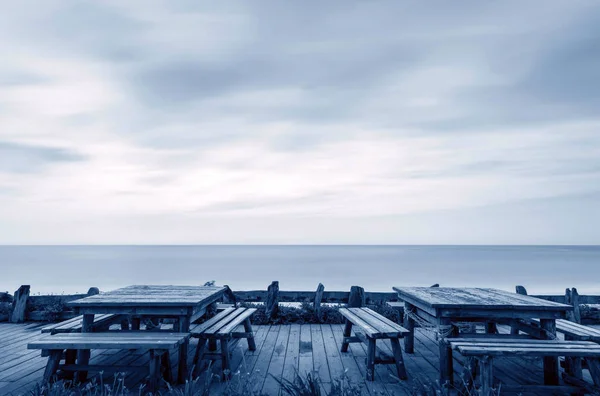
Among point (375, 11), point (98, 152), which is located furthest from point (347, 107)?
point (98, 152)

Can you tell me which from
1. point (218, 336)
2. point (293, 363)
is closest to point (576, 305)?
point (293, 363)

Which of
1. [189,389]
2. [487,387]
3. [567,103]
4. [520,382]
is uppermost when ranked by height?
[567,103]

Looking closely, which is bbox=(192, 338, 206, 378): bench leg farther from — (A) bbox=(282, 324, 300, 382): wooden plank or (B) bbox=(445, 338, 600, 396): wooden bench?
(B) bbox=(445, 338, 600, 396): wooden bench

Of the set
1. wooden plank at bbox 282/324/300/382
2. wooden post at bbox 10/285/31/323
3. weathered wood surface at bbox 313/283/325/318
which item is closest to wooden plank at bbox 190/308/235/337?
wooden plank at bbox 282/324/300/382

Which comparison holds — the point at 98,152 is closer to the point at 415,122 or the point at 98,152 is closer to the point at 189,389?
the point at 415,122

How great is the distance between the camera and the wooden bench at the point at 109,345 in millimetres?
3629

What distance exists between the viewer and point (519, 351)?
332 cm

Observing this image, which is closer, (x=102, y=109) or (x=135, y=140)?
(x=102, y=109)

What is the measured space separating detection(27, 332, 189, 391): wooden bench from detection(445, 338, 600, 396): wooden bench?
9.32ft

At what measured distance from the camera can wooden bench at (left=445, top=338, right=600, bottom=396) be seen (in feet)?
10.9

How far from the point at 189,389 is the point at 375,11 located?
8.46m

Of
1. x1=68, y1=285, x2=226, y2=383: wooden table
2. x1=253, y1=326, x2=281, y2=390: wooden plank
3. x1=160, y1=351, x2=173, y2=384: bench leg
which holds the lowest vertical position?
x1=253, y1=326, x2=281, y2=390: wooden plank

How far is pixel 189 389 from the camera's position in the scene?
2.37 m

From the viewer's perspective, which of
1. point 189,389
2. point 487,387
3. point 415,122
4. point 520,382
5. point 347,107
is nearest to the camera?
point 189,389
